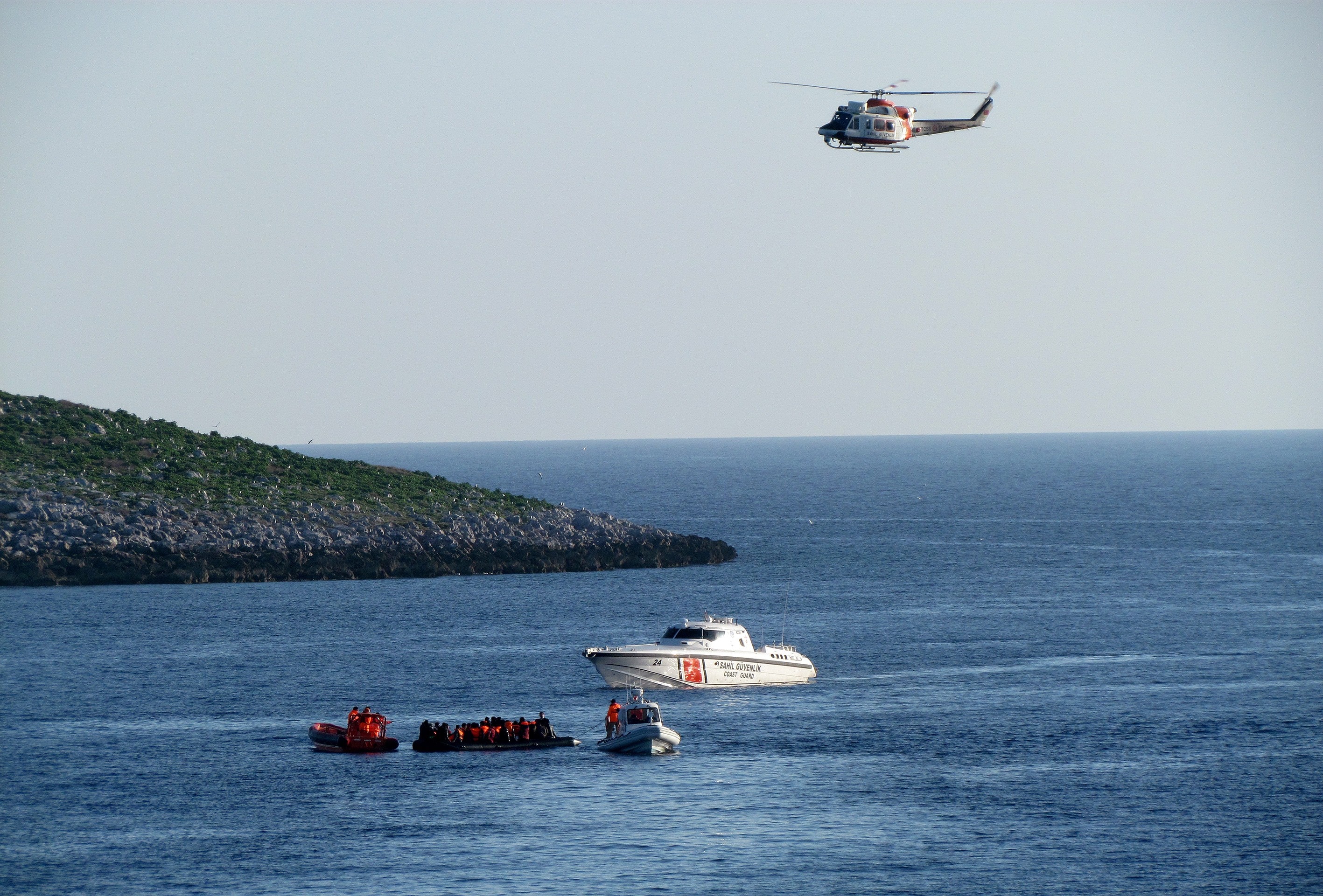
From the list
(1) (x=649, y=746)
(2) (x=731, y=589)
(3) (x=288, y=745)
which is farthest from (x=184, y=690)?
(2) (x=731, y=589)

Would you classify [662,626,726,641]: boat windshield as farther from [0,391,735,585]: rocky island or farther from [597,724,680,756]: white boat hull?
[0,391,735,585]: rocky island

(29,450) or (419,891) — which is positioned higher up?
(29,450)

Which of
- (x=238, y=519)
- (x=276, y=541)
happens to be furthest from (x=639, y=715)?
(x=238, y=519)

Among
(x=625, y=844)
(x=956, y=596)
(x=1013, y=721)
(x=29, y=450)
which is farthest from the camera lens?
(x=29, y=450)

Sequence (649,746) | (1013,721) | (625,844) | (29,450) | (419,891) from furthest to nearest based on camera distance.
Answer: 1. (29,450)
2. (1013,721)
3. (649,746)
4. (625,844)
5. (419,891)

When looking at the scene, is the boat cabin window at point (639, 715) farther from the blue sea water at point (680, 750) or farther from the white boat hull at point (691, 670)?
the white boat hull at point (691, 670)

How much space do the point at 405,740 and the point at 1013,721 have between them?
1064 inches

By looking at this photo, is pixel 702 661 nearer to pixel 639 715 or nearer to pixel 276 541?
pixel 639 715

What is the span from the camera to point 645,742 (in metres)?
61.0

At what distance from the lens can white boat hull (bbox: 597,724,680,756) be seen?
6091 centimetres

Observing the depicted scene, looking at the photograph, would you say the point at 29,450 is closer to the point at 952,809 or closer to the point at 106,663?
the point at 106,663

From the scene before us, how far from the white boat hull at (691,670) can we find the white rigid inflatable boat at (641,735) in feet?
34.5

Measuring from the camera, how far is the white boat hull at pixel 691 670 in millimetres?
73750

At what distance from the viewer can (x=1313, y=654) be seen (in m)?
84.0
